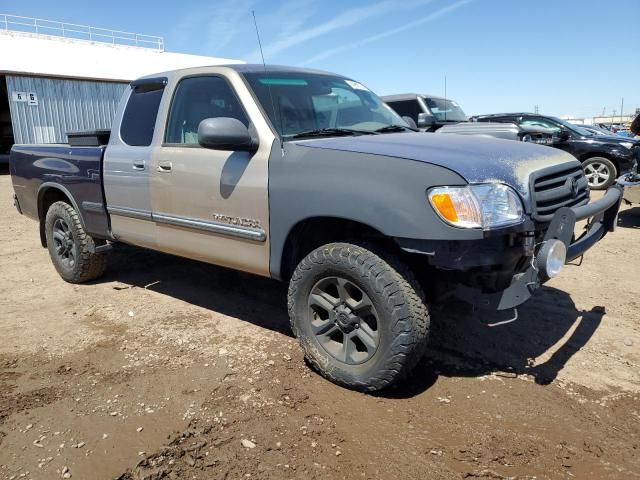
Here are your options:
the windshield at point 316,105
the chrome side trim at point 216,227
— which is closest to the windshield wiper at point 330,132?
the windshield at point 316,105

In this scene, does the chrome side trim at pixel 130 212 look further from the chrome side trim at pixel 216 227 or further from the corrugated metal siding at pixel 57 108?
Answer: the corrugated metal siding at pixel 57 108

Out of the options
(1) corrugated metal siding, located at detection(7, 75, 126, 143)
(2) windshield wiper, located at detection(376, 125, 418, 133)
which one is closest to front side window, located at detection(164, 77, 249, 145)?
(2) windshield wiper, located at detection(376, 125, 418, 133)

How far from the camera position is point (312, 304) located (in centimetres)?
312

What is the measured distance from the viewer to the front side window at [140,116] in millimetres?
4137

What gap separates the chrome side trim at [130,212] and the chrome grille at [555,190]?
2.83m

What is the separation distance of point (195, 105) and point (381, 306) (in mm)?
2180

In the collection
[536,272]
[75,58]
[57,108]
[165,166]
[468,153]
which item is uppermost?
[75,58]

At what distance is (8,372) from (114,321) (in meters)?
0.95

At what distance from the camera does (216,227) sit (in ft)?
11.7

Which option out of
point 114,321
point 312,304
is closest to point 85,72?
point 114,321

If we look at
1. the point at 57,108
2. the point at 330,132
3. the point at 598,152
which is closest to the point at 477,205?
the point at 330,132

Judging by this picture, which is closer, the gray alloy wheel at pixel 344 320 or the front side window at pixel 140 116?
the gray alloy wheel at pixel 344 320

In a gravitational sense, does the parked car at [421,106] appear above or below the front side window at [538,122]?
above

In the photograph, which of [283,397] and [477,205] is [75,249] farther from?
[477,205]
